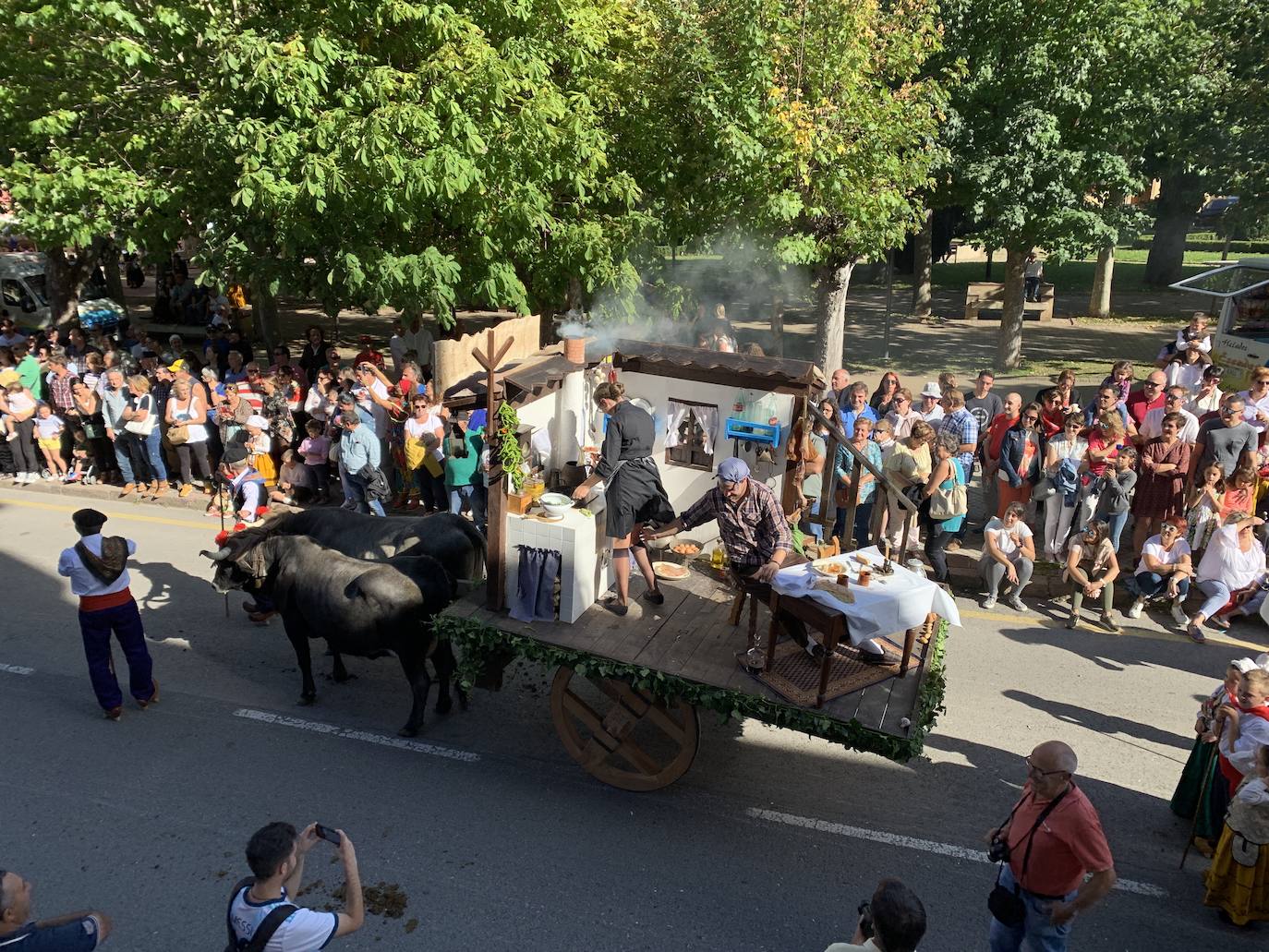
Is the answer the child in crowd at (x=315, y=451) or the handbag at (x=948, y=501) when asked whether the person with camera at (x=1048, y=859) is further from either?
the child in crowd at (x=315, y=451)

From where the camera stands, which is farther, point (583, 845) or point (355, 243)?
point (355, 243)

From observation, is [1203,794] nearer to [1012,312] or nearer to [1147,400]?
[1147,400]

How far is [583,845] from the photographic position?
6309 mm

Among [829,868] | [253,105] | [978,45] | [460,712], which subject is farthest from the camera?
[978,45]

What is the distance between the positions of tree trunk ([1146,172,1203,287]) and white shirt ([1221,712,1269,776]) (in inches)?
912

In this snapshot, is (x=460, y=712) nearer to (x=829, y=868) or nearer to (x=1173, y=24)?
(x=829, y=868)

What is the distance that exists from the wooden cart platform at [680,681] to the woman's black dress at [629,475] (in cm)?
62

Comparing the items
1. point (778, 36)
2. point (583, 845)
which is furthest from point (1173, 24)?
point (583, 845)

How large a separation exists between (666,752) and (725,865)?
120 centimetres

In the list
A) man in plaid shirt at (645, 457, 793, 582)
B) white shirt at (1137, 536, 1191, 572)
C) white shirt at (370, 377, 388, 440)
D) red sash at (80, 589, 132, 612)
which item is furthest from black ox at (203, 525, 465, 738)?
white shirt at (1137, 536, 1191, 572)

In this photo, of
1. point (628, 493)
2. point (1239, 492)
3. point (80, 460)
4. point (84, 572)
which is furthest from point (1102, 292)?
point (84, 572)

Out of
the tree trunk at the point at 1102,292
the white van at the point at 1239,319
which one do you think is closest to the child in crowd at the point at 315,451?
the white van at the point at 1239,319

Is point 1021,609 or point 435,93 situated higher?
point 435,93

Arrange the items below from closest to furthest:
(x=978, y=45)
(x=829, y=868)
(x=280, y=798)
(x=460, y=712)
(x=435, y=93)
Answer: (x=829, y=868) → (x=280, y=798) → (x=460, y=712) → (x=435, y=93) → (x=978, y=45)
